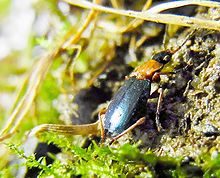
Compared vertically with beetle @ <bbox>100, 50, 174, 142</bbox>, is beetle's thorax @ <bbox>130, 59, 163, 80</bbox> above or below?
above

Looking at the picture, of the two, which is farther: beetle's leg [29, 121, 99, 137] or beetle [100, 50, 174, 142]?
beetle's leg [29, 121, 99, 137]

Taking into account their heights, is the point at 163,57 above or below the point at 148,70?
above

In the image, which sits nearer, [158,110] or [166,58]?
[158,110]

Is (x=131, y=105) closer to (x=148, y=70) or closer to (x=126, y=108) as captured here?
(x=126, y=108)

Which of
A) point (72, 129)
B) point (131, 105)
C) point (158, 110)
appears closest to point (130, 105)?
point (131, 105)

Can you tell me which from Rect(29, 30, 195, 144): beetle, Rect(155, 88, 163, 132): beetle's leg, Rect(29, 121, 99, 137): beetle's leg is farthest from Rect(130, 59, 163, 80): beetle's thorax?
Rect(29, 121, 99, 137): beetle's leg

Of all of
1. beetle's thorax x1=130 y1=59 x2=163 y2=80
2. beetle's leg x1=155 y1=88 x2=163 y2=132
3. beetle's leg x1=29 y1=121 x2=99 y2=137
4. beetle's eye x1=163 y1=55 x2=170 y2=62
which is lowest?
beetle's leg x1=29 y1=121 x2=99 y2=137

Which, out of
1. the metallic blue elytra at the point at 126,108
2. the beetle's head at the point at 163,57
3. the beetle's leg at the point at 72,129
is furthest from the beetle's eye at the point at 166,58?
the beetle's leg at the point at 72,129

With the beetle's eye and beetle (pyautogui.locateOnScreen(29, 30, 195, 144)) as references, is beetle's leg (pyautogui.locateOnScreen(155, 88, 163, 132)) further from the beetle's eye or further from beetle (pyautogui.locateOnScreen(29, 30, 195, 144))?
the beetle's eye

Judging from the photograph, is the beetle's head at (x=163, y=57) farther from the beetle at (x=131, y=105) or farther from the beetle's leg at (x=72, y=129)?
the beetle's leg at (x=72, y=129)
